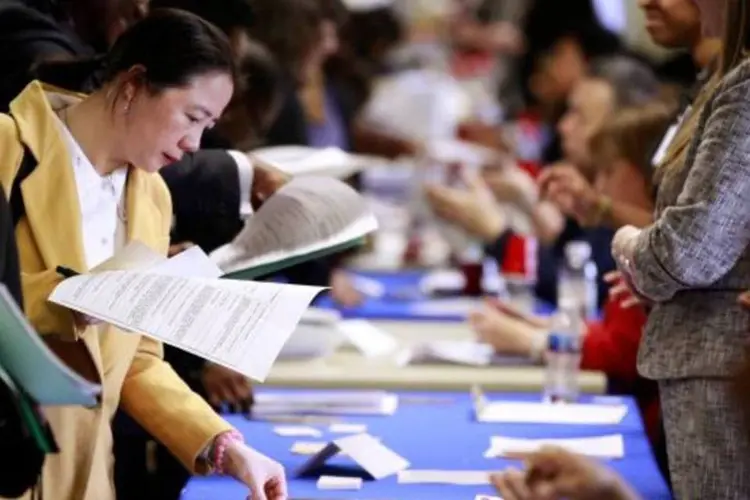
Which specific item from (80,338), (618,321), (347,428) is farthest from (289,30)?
(80,338)

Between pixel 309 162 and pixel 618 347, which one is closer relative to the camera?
pixel 309 162

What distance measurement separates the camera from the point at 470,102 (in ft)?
31.1

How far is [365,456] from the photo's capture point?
2.72 m

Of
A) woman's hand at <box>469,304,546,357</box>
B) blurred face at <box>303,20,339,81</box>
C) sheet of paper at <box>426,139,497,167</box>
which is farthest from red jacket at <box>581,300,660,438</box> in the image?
sheet of paper at <box>426,139,497,167</box>

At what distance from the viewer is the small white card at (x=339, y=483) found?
258cm

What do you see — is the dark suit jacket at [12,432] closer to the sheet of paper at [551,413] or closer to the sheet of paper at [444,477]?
the sheet of paper at [444,477]

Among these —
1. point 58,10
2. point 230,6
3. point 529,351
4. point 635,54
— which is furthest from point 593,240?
point 635,54

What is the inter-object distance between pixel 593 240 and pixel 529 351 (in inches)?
18.6

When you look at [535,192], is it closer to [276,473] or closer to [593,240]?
[593,240]

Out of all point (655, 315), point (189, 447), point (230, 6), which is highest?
point (230, 6)

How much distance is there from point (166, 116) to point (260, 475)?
1.85 ft

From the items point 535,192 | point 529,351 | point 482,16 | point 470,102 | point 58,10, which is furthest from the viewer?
point 482,16

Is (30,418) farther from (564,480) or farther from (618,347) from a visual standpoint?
(618,347)

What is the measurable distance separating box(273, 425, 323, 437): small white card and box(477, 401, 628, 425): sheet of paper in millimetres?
368
